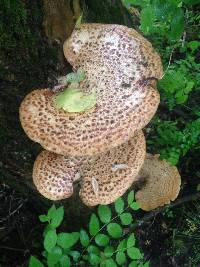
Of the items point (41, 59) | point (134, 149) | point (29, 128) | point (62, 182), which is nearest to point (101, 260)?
point (62, 182)

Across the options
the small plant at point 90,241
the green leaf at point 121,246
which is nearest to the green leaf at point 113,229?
the small plant at point 90,241

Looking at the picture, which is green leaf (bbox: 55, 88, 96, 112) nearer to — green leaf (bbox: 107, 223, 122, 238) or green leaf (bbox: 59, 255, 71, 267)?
green leaf (bbox: 107, 223, 122, 238)

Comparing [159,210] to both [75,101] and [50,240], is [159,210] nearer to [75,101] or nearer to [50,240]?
[50,240]

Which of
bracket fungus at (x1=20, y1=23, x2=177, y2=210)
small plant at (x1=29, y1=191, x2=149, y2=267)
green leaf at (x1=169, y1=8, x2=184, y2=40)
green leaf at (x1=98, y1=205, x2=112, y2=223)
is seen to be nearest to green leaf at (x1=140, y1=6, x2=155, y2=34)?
bracket fungus at (x1=20, y1=23, x2=177, y2=210)

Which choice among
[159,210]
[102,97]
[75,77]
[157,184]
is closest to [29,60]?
[75,77]

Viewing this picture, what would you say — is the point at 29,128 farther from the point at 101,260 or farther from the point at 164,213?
the point at 164,213

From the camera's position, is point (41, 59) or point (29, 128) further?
point (41, 59)

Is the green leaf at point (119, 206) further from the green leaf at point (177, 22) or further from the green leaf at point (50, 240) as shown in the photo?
the green leaf at point (177, 22)
